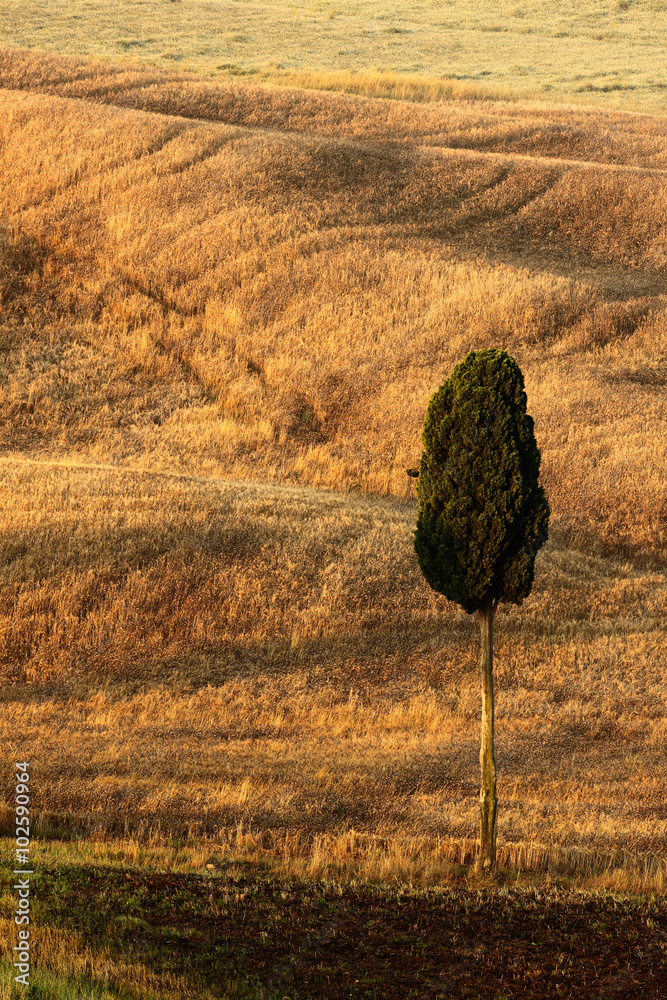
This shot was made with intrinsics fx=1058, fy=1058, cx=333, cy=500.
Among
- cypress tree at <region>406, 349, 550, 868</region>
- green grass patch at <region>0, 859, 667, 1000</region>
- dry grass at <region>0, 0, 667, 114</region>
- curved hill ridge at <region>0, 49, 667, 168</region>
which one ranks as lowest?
green grass patch at <region>0, 859, 667, 1000</region>

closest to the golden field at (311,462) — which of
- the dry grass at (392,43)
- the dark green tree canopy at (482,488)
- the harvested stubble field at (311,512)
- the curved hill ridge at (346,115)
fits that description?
the harvested stubble field at (311,512)

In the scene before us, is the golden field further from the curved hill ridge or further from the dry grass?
the dry grass

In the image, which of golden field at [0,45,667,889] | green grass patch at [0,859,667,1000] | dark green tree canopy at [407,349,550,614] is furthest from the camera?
golden field at [0,45,667,889]

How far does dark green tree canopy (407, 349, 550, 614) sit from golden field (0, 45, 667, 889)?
3469 millimetres

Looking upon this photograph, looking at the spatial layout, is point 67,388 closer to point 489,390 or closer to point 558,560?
point 558,560

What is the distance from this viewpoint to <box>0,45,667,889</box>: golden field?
610 inches

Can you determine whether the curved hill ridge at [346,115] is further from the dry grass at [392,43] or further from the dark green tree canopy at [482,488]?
the dark green tree canopy at [482,488]

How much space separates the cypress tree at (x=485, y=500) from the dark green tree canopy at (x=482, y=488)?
1 centimetres

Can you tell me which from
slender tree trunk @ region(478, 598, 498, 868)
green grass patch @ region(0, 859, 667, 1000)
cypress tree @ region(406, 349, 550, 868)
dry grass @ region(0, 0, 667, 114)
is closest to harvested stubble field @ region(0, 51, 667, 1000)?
green grass patch @ region(0, 859, 667, 1000)

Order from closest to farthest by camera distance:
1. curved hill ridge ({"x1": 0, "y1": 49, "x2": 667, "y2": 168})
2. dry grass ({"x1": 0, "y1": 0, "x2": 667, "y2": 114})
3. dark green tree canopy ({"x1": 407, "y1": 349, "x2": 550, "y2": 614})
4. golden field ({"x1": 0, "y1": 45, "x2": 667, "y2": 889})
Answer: dark green tree canopy ({"x1": 407, "y1": 349, "x2": 550, "y2": 614}) → golden field ({"x1": 0, "y1": 45, "x2": 667, "y2": 889}) → curved hill ridge ({"x1": 0, "y1": 49, "x2": 667, "y2": 168}) → dry grass ({"x1": 0, "y1": 0, "x2": 667, "y2": 114})

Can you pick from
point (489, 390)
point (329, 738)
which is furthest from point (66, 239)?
point (489, 390)

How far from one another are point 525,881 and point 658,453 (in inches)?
698

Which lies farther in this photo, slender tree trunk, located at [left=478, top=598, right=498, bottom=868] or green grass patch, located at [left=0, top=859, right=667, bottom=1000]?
slender tree trunk, located at [left=478, top=598, right=498, bottom=868]

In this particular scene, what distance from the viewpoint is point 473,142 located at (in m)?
46.2
